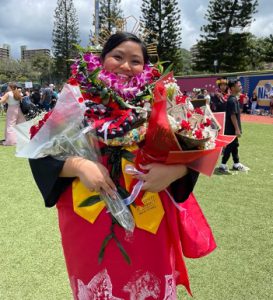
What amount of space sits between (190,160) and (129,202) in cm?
29

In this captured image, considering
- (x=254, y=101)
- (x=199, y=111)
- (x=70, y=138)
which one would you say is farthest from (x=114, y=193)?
(x=254, y=101)

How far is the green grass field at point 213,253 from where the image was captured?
274cm

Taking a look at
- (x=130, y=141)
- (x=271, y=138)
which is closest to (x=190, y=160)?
(x=130, y=141)

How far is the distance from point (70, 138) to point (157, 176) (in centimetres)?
36

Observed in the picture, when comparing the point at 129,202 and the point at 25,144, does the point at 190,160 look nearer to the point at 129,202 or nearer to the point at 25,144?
the point at 129,202

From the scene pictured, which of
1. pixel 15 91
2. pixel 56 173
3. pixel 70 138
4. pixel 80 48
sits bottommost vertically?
pixel 15 91

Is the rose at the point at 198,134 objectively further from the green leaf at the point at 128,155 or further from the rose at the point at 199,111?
the green leaf at the point at 128,155

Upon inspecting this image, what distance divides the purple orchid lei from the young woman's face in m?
0.03

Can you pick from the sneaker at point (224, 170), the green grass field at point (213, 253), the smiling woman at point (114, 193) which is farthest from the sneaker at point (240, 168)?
the smiling woman at point (114, 193)

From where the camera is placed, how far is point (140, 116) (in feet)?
4.71

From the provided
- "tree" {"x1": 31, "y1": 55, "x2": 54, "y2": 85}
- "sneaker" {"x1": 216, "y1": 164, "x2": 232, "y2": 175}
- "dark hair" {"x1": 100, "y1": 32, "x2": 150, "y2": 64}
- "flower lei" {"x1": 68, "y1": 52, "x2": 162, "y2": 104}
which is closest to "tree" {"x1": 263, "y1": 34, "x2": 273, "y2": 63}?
"tree" {"x1": 31, "y1": 55, "x2": 54, "y2": 85}

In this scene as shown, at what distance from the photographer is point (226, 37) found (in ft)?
120

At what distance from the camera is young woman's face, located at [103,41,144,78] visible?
1532mm

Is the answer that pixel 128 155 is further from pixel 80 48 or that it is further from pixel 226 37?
pixel 226 37
